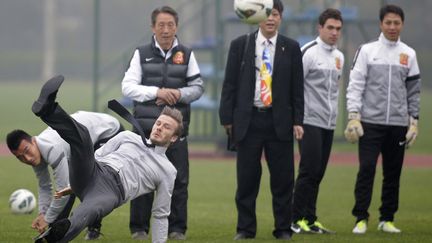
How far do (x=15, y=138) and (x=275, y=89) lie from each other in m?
2.53

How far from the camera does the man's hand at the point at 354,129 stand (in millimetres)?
10766

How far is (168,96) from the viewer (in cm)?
1017

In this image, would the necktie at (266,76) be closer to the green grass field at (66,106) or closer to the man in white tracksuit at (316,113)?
the man in white tracksuit at (316,113)

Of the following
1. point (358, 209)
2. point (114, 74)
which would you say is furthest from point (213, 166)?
point (114, 74)

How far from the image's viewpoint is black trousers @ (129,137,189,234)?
10.3 meters

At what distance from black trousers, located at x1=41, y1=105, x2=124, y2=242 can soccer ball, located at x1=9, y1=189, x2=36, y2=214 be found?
13.1 ft

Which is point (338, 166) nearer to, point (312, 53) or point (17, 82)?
point (312, 53)

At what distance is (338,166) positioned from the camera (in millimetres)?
19844

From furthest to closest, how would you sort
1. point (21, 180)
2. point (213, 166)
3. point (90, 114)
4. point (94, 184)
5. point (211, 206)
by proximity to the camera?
point (213, 166)
point (21, 180)
point (211, 206)
point (90, 114)
point (94, 184)

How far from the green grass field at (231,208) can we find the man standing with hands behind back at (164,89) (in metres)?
0.25

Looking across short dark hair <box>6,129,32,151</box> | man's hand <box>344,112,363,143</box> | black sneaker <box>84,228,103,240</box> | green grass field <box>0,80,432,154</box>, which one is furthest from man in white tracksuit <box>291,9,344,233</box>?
green grass field <box>0,80,432,154</box>

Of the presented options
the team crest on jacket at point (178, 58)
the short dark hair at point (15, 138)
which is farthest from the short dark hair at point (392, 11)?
the short dark hair at point (15, 138)

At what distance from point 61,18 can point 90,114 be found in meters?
49.0

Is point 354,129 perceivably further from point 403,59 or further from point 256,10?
point 256,10
